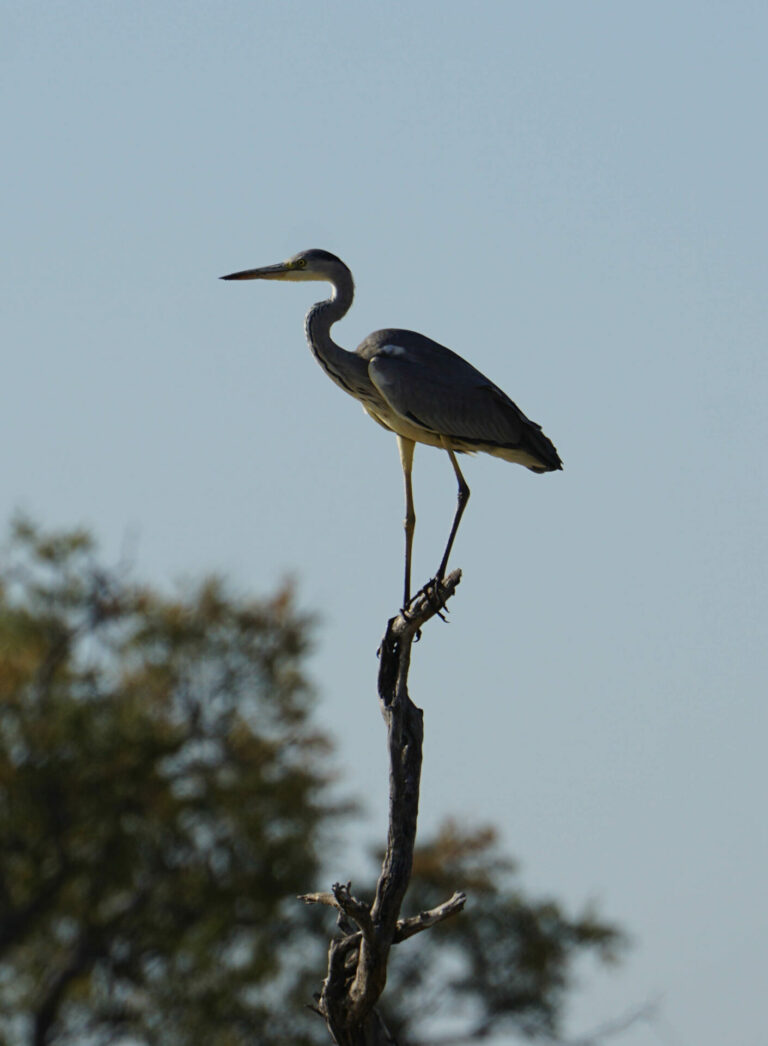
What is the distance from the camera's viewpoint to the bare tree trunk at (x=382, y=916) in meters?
8.07

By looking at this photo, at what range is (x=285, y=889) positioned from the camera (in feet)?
88.5

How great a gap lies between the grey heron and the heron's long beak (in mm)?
499

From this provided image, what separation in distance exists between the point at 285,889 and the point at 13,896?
3.31 metres

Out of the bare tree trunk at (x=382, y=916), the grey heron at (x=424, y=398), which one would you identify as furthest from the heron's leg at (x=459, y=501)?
the bare tree trunk at (x=382, y=916)

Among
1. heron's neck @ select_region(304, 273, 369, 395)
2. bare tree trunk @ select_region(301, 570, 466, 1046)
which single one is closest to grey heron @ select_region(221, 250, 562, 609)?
heron's neck @ select_region(304, 273, 369, 395)

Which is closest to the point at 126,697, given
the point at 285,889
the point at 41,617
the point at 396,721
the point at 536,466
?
the point at 41,617

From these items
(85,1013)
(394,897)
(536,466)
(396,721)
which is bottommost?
(394,897)

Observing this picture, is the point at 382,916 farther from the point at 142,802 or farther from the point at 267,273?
the point at 142,802

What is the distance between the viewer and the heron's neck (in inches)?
461

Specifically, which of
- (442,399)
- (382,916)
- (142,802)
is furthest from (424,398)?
(142,802)

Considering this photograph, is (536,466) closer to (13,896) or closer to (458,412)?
(458,412)

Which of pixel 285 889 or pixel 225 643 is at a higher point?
pixel 225 643

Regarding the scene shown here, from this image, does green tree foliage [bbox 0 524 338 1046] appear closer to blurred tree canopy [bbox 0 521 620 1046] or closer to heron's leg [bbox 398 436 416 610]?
blurred tree canopy [bbox 0 521 620 1046]

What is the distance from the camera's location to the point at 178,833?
27.2 m
